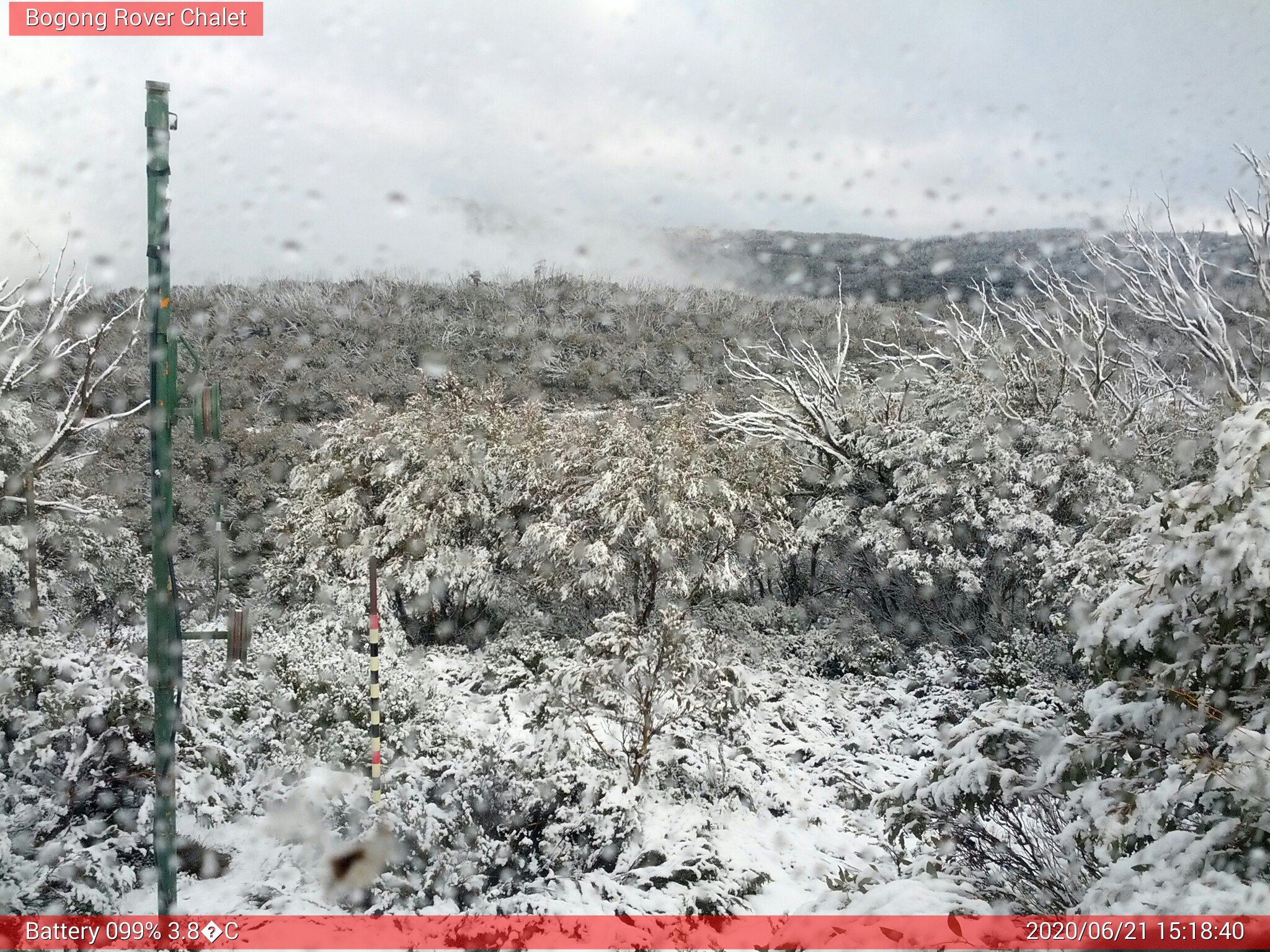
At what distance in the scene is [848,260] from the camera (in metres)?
33.4

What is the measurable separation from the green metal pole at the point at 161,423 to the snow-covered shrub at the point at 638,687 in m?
3.82

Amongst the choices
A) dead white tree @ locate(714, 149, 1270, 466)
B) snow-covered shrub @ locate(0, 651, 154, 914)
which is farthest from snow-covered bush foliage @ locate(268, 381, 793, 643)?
snow-covered shrub @ locate(0, 651, 154, 914)

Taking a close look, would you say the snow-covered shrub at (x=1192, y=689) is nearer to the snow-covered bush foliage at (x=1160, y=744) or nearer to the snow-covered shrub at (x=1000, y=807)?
the snow-covered bush foliage at (x=1160, y=744)

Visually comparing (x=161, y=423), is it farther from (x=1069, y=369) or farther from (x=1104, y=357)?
(x=1104, y=357)

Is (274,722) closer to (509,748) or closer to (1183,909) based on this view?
(509,748)

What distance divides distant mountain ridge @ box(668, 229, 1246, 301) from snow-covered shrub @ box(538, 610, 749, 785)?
24792 mm

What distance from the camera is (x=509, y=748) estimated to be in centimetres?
693

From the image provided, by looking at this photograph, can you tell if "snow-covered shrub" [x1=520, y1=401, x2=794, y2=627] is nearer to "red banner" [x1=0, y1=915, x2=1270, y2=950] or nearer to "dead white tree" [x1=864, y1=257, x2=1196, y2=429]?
"dead white tree" [x1=864, y1=257, x2=1196, y2=429]

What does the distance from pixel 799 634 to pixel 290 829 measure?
25.4ft

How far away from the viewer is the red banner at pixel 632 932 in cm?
245

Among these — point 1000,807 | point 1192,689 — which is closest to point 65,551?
point 1000,807

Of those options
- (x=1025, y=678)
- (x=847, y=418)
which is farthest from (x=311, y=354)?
(x=1025, y=678)

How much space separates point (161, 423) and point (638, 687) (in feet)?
15.4

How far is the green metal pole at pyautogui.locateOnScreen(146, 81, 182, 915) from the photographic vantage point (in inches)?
138
